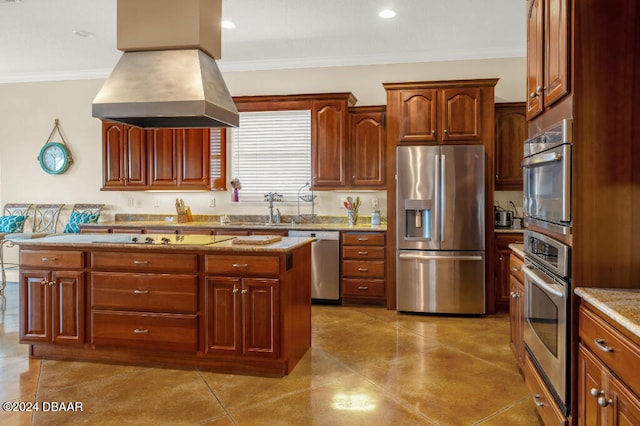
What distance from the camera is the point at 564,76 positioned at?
1976mm

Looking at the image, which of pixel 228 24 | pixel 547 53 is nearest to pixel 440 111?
pixel 228 24

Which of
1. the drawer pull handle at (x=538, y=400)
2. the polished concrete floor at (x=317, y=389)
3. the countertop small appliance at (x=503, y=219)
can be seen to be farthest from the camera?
the countertop small appliance at (x=503, y=219)

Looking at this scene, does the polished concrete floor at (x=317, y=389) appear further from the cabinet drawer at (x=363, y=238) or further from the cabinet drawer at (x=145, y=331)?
the cabinet drawer at (x=363, y=238)

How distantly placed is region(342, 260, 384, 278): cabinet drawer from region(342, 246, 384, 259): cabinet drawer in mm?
55

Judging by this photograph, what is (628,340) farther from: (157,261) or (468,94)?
(468,94)

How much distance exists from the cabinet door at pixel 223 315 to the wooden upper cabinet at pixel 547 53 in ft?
6.88

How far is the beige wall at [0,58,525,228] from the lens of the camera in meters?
5.91

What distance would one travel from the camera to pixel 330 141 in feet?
18.2

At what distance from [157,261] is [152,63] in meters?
1.33

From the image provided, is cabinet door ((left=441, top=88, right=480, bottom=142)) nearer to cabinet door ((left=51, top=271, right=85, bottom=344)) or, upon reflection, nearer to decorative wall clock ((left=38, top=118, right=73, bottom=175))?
cabinet door ((left=51, top=271, right=85, bottom=344))

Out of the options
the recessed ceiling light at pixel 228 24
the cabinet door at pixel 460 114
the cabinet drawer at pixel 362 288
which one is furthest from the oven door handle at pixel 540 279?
the recessed ceiling light at pixel 228 24

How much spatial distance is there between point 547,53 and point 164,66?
89.2 inches

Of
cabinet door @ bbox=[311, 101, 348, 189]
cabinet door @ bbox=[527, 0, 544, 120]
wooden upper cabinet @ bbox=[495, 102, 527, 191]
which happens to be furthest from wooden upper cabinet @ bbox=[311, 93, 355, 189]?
cabinet door @ bbox=[527, 0, 544, 120]

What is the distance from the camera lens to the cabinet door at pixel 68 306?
136 inches
